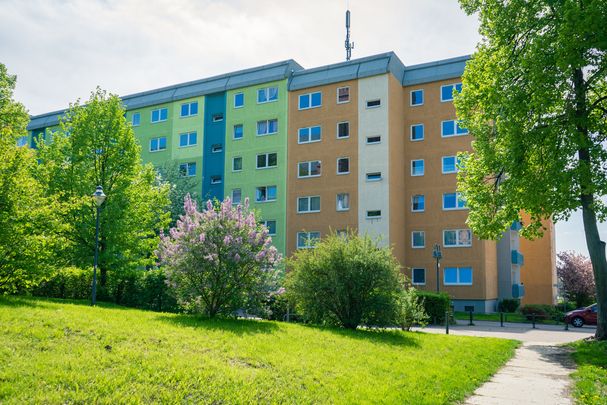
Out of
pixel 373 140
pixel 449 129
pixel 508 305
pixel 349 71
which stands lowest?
pixel 508 305

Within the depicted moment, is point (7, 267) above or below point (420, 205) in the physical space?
below

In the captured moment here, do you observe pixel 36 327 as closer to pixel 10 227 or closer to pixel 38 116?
pixel 10 227

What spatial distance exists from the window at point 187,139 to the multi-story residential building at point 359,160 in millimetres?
789

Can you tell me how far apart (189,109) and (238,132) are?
585 cm

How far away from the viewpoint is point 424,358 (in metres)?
12.1

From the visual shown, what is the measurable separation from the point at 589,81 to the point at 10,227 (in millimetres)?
17790

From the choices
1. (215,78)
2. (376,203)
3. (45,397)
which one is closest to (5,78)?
(215,78)

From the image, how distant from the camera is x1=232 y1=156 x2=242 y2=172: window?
45.5 m

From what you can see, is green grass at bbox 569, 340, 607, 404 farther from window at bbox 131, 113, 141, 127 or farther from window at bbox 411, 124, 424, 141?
window at bbox 131, 113, 141, 127

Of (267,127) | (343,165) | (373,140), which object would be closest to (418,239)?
(343,165)

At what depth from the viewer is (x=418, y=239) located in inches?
1588

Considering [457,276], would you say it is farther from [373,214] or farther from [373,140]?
[373,140]

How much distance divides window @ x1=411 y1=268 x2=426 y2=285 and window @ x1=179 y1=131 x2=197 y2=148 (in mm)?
21618

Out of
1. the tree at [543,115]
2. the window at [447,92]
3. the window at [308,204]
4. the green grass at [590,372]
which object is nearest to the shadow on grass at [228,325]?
the green grass at [590,372]
